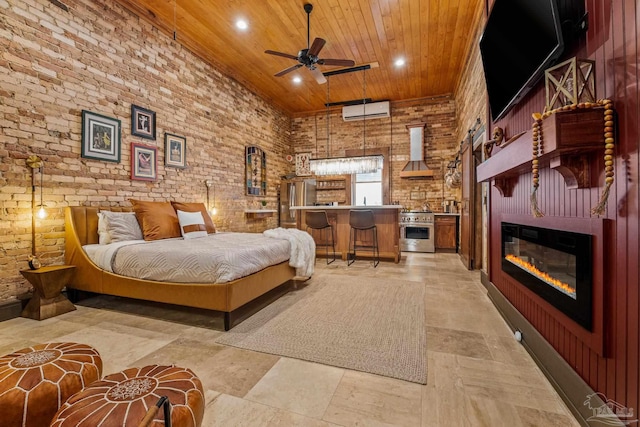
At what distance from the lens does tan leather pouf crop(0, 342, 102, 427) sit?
103 cm

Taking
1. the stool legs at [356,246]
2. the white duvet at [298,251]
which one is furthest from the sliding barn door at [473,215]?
the white duvet at [298,251]

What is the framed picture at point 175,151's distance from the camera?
13.9 ft

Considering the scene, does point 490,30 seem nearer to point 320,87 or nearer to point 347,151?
point 320,87

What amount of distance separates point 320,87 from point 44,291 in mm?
5746

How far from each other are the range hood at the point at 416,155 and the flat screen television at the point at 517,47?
169 inches

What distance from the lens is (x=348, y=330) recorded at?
7.71ft

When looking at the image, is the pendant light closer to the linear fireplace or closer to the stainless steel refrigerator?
the stainless steel refrigerator

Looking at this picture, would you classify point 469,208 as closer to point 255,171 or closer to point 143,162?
point 255,171

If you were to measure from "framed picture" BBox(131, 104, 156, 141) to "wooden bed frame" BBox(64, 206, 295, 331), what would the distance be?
115cm

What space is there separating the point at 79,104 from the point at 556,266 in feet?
15.6

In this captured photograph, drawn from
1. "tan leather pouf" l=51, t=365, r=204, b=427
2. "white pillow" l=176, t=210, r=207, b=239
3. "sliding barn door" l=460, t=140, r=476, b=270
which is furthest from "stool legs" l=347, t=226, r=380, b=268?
"tan leather pouf" l=51, t=365, r=204, b=427

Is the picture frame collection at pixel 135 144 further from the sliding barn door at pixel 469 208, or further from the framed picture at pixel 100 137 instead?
the sliding barn door at pixel 469 208

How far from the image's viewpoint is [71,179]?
3.09 metres

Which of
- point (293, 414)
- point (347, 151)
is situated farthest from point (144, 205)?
point (347, 151)
